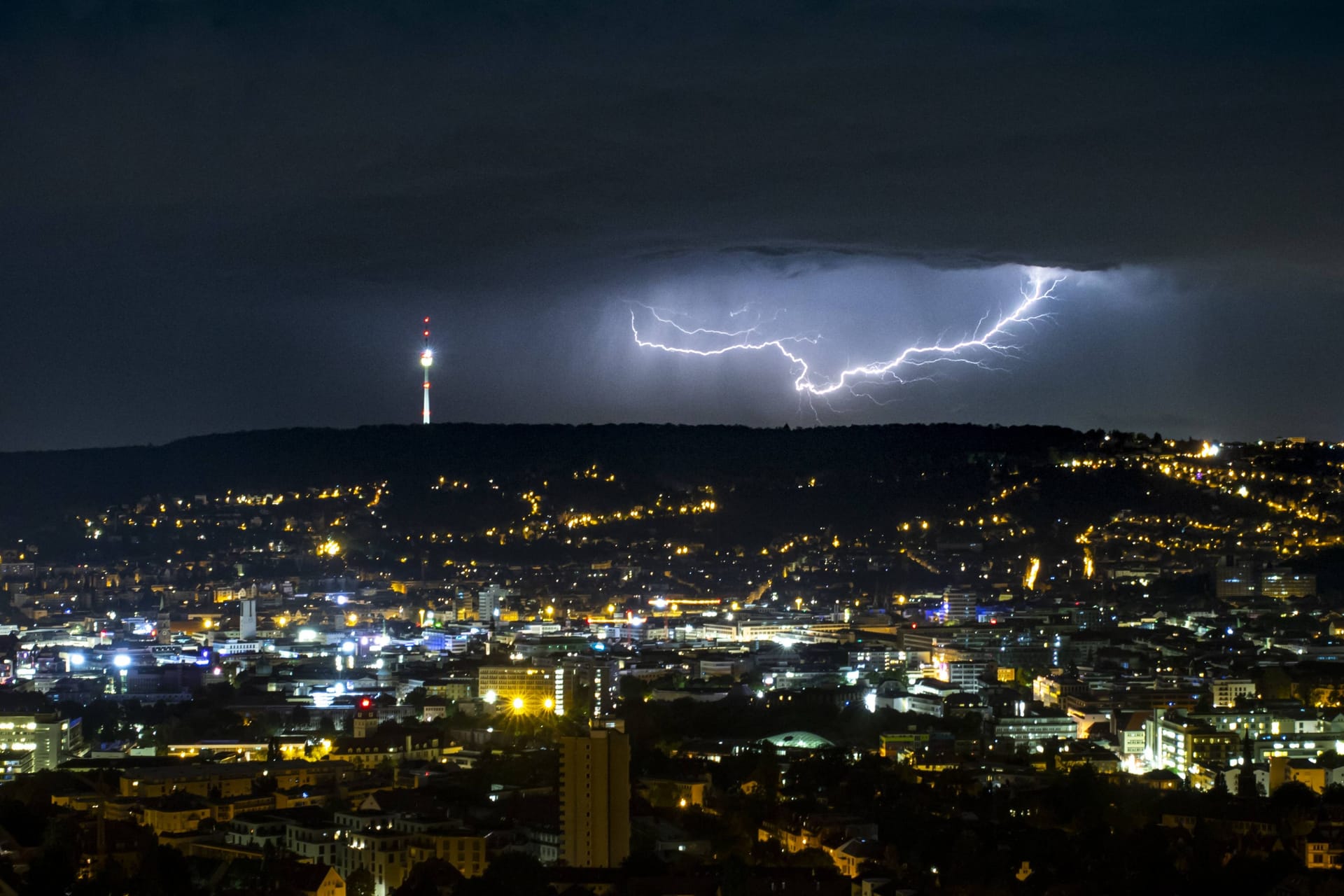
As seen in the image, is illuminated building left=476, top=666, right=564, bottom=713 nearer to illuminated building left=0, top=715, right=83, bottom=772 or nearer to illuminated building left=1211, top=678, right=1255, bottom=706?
illuminated building left=0, top=715, right=83, bottom=772

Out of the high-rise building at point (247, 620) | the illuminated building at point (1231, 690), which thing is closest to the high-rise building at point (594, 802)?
A: the illuminated building at point (1231, 690)

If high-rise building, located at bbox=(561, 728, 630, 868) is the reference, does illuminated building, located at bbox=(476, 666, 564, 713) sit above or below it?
above

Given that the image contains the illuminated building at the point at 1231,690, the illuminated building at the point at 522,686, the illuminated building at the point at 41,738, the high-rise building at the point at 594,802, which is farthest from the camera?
the illuminated building at the point at 522,686

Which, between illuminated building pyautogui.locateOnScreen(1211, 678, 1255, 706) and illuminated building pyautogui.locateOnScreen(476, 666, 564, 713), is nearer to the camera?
illuminated building pyautogui.locateOnScreen(1211, 678, 1255, 706)

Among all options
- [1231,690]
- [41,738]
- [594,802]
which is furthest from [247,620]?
[594,802]

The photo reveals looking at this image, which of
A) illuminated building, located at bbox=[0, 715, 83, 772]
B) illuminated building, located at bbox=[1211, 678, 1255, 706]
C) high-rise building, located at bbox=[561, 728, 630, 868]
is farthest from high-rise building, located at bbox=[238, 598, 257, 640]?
high-rise building, located at bbox=[561, 728, 630, 868]

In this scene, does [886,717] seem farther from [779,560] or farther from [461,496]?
[461,496]

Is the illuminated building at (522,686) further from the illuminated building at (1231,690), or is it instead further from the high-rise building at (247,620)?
the high-rise building at (247,620)

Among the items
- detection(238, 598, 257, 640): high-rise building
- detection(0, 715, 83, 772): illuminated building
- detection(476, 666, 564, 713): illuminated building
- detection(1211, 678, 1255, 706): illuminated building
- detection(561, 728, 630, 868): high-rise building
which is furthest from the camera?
detection(238, 598, 257, 640): high-rise building

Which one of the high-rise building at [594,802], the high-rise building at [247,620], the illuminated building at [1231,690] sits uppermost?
the high-rise building at [247,620]

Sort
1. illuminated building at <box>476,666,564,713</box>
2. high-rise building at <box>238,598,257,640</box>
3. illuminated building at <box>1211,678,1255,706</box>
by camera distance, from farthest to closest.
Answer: high-rise building at <box>238,598,257,640</box> → illuminated building at <box>476,666,564,713</box> → illuminated building at <box>1211,678,1255,706</box>
